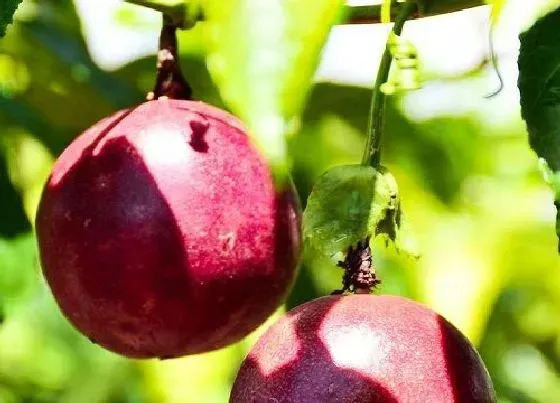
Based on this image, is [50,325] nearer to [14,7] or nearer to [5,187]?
[5,187]

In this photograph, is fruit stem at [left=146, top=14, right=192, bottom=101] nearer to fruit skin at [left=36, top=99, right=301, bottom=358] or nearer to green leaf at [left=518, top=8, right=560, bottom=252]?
fruit skin at [left=36, top=99, right=301, bottom=358]

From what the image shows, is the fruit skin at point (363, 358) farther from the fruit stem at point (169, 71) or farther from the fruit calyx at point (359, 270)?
the fruit stem at point (169, 71)

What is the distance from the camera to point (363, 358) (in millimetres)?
871

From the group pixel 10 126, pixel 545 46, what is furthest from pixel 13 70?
pixel 545 46

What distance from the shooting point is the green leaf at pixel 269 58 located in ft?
2.03

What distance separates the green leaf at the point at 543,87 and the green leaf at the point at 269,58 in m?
0.25

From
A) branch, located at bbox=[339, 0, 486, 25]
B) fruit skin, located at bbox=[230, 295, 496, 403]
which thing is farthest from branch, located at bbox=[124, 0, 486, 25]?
fruit skin, located at bbox=[230, 295, 496, 403]

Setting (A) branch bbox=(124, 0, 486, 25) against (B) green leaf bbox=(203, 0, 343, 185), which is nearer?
(B) green leaf bbox=(203, 0, 343, 185)

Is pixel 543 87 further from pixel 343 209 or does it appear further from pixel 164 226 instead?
pixel 164 226

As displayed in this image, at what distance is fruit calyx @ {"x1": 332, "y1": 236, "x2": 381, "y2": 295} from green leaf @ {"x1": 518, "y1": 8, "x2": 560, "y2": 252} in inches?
6.5

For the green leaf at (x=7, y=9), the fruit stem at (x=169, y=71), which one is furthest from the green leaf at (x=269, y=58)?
the fruit stem at (x=169, y=71)

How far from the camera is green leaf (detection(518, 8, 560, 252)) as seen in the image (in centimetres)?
87

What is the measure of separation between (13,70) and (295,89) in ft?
3.44

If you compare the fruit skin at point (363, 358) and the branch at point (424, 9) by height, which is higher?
the branch at point (424, 9)
